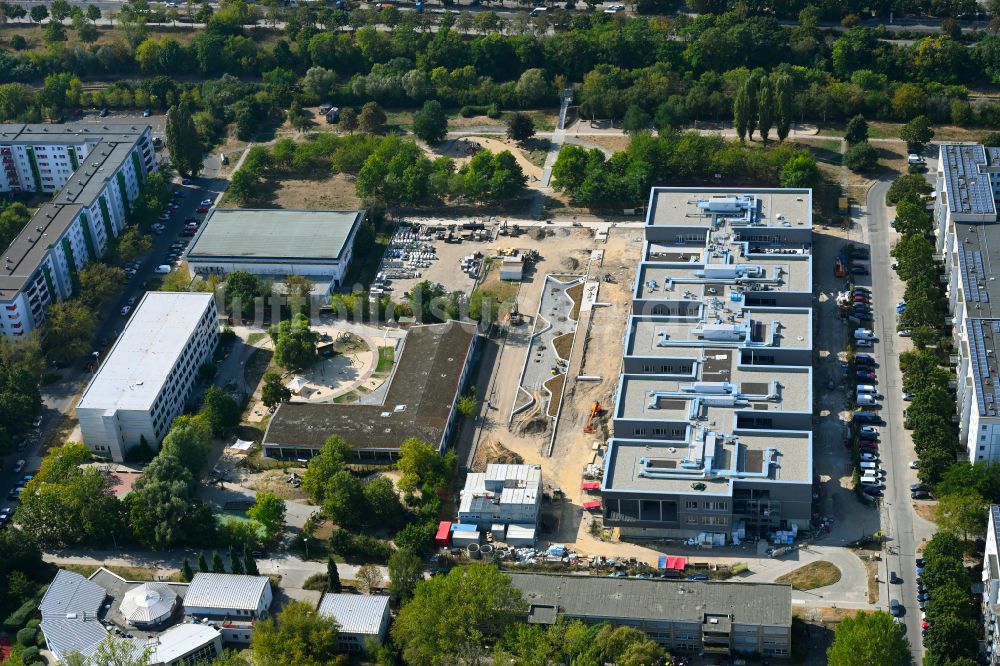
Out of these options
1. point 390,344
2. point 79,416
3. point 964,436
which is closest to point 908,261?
point 964,436

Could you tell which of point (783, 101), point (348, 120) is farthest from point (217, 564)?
point (783, 101)

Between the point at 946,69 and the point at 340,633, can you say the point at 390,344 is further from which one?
the point at 946,69

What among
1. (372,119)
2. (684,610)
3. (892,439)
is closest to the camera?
(684,610)

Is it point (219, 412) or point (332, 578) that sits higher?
point (219, 412)

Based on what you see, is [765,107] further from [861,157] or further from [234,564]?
[234,564]

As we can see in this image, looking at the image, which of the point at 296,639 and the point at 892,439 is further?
the point at 892,439

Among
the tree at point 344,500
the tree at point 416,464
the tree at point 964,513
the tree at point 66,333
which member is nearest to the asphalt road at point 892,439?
the tree at point 964,513

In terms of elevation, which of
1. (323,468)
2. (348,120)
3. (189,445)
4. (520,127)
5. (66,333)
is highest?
(348,120)
